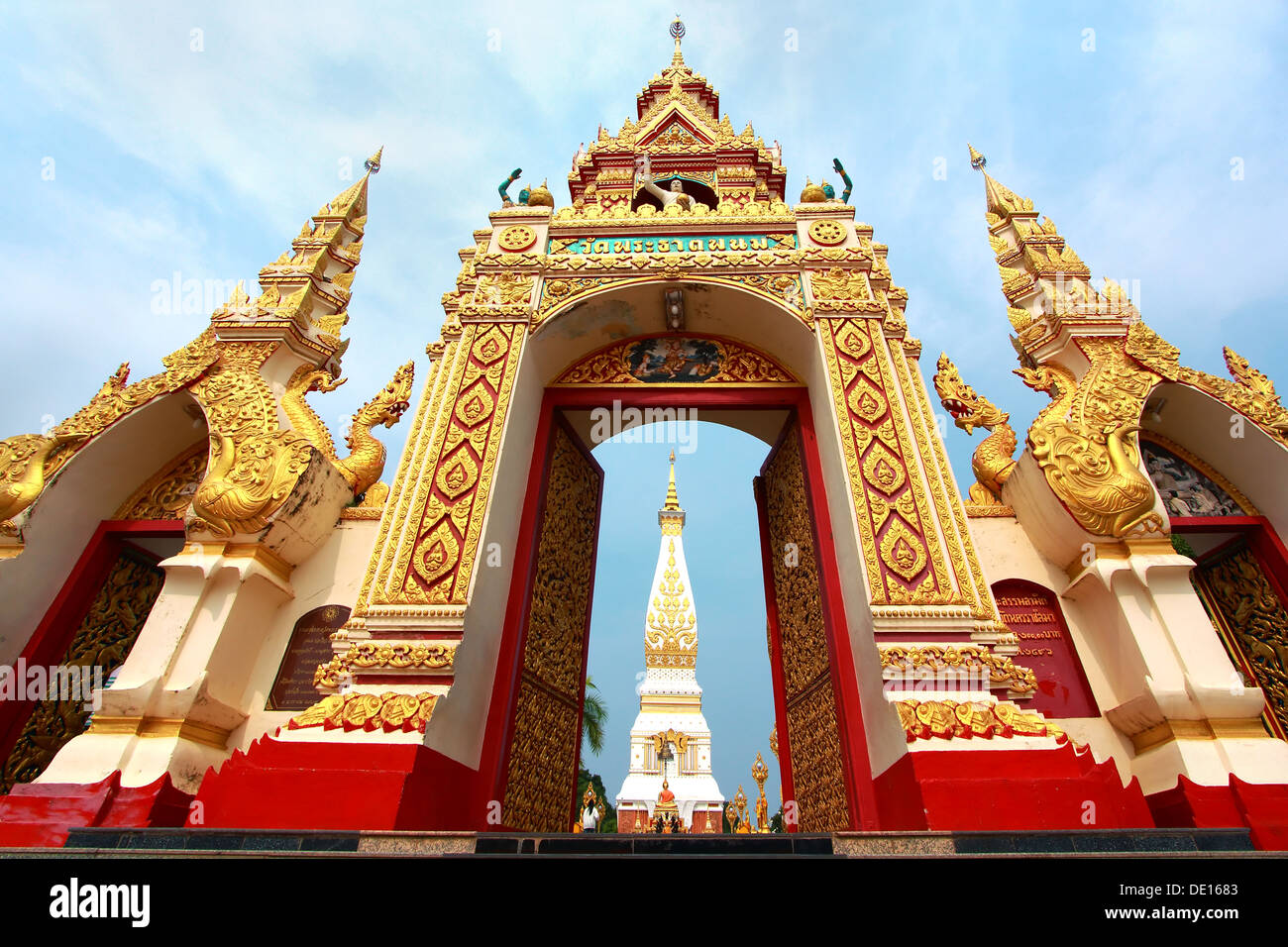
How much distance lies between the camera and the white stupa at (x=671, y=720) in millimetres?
17062

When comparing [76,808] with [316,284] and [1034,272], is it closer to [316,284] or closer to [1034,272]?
[316,284]

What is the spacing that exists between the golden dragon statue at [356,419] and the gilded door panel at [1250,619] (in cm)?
870

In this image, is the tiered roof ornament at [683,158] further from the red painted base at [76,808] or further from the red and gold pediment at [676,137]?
the red painted base at [76,808]

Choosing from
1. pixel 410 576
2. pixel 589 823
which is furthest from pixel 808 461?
pixel 589 823

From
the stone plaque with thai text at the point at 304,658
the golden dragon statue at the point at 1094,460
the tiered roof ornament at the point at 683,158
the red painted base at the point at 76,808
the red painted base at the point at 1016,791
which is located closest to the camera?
the red painted base at the point at 1016,791

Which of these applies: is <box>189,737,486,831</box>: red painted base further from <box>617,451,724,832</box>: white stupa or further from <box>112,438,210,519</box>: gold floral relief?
<box>617,451,724,832</box>: white stupa

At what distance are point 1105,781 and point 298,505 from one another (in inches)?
254

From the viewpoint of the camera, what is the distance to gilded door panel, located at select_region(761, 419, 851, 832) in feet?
18.3

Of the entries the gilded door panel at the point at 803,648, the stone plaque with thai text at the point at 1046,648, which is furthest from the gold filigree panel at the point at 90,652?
the stone plaque with thai text at the point at 1046,648

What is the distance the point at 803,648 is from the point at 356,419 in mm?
5486

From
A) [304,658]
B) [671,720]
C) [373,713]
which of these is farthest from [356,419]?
[671,720]

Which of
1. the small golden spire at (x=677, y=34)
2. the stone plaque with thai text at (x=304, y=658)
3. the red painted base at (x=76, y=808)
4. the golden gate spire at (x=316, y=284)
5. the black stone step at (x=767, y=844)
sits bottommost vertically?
the black stone step at (x=767, y=844)

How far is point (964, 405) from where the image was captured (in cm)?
708
